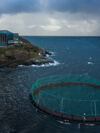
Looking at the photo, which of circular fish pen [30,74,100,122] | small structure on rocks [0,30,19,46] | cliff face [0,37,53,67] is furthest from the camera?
small structure on rocks [0,30,19,46]

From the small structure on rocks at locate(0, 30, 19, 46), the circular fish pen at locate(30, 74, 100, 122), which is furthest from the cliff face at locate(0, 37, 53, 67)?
the circular fish pen at locate(30, 74, 100, 122)

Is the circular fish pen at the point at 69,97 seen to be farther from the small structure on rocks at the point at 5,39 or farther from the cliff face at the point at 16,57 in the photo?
the small structure on rocks at the point at 5,39

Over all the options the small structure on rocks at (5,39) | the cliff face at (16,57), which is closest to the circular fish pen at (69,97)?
the cliff face at (16,57)

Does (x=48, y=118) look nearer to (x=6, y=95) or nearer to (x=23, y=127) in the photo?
(x=23, y=127)

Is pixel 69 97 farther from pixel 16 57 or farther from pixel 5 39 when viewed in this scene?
pixel 5 39

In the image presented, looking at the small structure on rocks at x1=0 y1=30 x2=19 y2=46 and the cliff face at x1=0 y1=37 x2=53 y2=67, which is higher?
the small structure on rocks at x1=0 y1=30 x2=19 y2=46

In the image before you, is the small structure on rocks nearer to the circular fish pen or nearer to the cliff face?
the cliff face

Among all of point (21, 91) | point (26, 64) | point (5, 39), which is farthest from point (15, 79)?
point (5, 39)

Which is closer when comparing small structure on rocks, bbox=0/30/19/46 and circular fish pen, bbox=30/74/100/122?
circular fish pen, bbox=30/74/100/122
